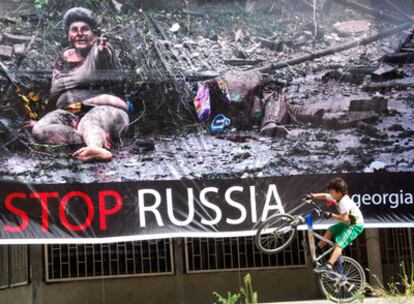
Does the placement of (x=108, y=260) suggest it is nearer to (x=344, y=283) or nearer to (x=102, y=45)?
(x=102, y=45)

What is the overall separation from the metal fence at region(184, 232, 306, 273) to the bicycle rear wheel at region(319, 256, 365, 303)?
4594 millimetres

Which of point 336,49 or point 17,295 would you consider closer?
point 336,49

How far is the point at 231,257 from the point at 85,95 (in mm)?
5071

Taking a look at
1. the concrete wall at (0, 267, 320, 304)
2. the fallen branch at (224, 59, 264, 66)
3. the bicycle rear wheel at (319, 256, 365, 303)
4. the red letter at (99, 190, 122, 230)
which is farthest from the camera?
the concrete wall at (0, 267, 320, 304)

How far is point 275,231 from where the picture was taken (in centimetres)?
873

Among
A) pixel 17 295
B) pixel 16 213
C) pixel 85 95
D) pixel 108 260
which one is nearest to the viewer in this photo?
pixel 16 213

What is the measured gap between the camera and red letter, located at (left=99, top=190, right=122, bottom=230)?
916cm

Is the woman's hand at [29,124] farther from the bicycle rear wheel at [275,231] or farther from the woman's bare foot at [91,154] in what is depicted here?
the bicycle rear wheel at [275,231]

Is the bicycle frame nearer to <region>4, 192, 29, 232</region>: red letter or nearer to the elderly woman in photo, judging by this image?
the elderly woman in photo

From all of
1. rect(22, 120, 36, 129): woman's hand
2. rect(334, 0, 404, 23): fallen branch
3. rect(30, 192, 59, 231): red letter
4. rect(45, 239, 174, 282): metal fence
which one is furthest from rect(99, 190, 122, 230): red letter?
rect(334, 0, 404, 23): fallen branch

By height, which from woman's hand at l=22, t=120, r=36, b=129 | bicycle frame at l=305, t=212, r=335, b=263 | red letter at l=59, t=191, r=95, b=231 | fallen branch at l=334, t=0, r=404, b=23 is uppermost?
fallen branch at l=334, t=0, r=404, b=23

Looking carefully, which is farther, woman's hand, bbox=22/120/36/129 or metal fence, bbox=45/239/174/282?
metal fence, bbox=45/239/174/282

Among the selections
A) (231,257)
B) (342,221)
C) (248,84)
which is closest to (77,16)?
(248,84)

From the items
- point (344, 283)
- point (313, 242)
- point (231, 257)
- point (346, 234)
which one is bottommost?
point (231, 257)
